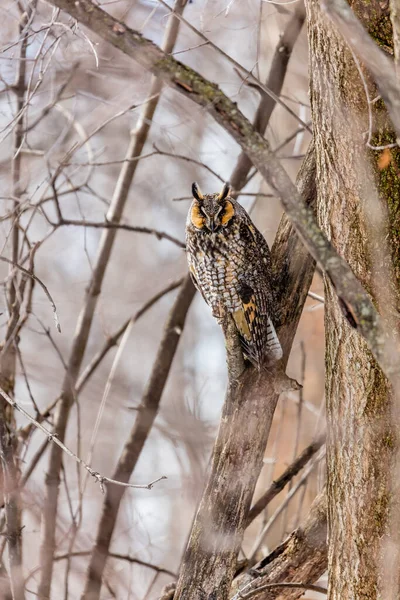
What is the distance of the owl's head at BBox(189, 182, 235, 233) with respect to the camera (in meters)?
2.80

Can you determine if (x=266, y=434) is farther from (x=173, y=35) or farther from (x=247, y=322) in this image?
(x=173, y=35)

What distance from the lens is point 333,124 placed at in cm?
181

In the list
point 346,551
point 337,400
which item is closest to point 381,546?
point 346,551

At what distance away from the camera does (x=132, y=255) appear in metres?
8.23

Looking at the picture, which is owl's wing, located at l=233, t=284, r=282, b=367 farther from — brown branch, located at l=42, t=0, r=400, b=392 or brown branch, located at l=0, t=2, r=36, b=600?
→ brown branch, located at l=42, t=0, r=400, b=392

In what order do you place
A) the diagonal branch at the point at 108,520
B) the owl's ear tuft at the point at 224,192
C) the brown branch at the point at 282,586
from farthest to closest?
the diagonal branch at the point at 108,520 → the owl's ear tuft at the point at 224,192 → the brown branch at the point at 282,586

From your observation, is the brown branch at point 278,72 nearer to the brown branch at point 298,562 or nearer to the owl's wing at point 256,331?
the owl's wing at point 256,331

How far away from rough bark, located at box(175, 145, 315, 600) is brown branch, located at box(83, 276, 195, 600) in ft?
3.03

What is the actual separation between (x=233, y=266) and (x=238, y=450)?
79 centimetres

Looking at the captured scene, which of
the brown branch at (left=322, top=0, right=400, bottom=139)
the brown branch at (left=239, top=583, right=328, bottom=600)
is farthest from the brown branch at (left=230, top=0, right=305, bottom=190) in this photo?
the brown branch at (left=322, top=0, right=400, bottom=139)

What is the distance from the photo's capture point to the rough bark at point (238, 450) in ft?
7.47

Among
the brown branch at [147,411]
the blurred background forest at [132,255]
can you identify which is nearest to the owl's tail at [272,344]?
the blurred background forest at [132,255]

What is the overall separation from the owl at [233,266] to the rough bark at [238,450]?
0.22ft

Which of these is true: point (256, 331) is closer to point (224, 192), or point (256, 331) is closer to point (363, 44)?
point (224, 192)
